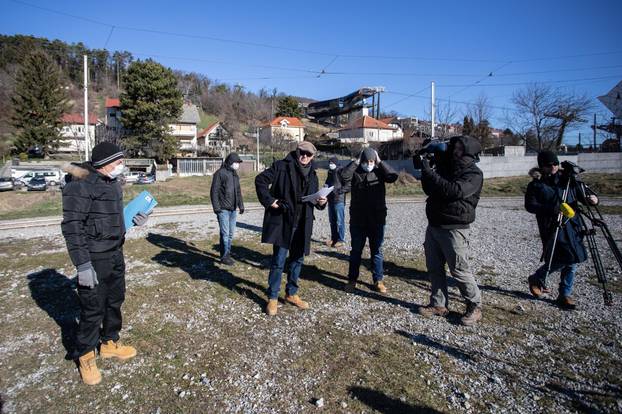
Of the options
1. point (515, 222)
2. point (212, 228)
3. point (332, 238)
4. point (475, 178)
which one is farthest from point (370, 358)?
point (515, 222)

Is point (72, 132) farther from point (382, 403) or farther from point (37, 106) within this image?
point (382, 403)

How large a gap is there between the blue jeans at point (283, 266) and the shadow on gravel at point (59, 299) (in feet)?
7.28

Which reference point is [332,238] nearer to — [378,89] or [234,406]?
[234,406]

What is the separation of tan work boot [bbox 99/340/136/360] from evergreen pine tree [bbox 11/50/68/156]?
48.9 m

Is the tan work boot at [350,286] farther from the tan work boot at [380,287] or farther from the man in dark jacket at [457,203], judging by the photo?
the man in dark jacket at [457,203]

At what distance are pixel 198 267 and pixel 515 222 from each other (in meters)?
9.82

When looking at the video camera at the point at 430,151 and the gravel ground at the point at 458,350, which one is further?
the video camera at the point at 430,151

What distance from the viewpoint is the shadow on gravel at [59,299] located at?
409 centimetres

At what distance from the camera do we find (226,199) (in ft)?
21.9

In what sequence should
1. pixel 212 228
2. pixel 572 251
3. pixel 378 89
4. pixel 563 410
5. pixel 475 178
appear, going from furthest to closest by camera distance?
pixel 378 89
pixel 212 228
pixel 572 251
pixel 475 178
pixel 563 410

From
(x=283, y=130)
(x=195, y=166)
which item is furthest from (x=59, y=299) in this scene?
(x=283, y=130)

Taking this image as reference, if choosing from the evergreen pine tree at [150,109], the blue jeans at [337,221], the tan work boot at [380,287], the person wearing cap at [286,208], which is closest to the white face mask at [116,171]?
the person wearing cap at [286,208]

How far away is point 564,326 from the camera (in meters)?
4.09

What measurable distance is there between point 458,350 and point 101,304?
3523 millimetres
